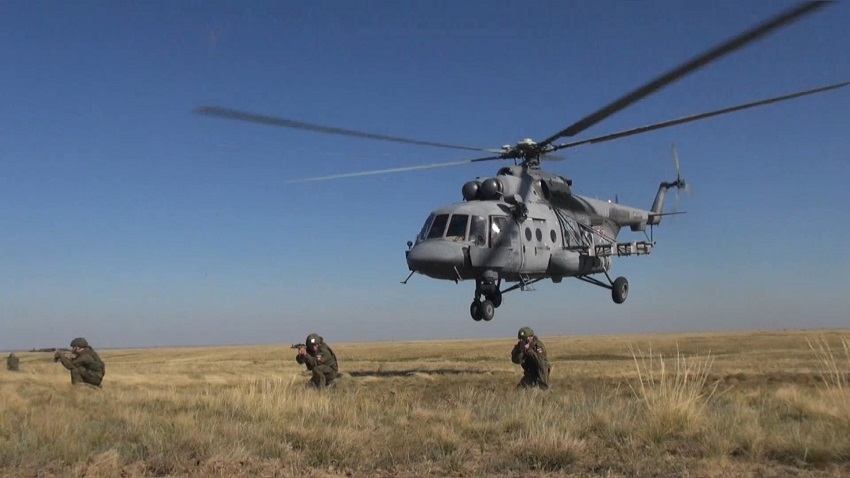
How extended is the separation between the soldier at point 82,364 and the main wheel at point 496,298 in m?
10.7

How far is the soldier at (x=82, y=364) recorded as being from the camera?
695 inches

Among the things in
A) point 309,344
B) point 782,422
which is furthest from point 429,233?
point 782,422

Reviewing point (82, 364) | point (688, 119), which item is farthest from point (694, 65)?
point (82, 364)

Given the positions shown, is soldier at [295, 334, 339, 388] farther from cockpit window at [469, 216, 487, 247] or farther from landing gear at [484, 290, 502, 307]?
landing gear at [484, 290, 502, 307]

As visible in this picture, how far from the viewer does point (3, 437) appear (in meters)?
8.90

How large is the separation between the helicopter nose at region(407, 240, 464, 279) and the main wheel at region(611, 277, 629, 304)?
689 centimetres

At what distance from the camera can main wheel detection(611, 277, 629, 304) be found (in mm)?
24453

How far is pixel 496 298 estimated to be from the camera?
21.7 metres

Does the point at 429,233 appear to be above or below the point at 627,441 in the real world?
above

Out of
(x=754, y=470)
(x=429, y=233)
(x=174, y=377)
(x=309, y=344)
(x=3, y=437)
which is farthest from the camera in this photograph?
(x=174, y=377)

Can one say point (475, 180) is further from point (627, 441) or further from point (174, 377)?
point (627, 441)

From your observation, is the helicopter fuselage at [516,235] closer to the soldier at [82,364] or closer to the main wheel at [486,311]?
the main wheel at [486,311]

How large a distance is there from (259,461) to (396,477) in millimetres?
1591

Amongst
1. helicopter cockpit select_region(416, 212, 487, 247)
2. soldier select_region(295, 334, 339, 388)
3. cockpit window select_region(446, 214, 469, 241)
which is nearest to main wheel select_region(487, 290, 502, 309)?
helicopter cockpit select_region(416, 212, 487, 247)
